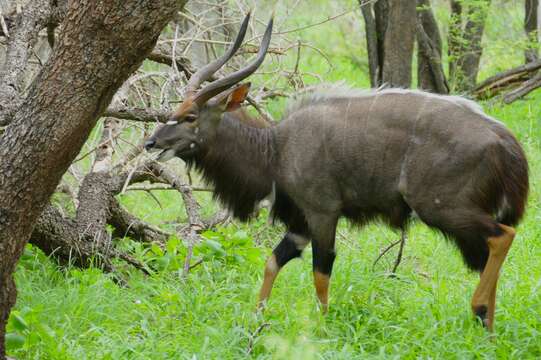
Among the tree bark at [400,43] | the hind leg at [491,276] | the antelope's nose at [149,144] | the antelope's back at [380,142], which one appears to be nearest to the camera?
the hind leg at [491,276]

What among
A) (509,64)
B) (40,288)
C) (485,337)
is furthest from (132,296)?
(509,64)

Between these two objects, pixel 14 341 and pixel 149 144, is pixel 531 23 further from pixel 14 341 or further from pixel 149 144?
pixel 14 341

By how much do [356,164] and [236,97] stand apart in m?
0.88

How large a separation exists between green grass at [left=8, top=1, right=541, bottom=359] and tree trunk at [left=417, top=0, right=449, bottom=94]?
4.07 meters

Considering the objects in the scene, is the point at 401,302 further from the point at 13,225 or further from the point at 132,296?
the point at 13,225

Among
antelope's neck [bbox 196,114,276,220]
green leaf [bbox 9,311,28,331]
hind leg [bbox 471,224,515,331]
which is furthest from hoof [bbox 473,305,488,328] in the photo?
green leaf [bbox 9,311,28,331]

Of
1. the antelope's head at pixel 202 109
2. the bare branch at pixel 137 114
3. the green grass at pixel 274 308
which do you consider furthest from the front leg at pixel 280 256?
the bare branch at pixel 137 114

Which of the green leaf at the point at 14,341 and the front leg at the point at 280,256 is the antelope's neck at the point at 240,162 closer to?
the front leg at the point at 280,256

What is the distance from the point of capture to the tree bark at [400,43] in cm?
850

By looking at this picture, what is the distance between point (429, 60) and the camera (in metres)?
10.0

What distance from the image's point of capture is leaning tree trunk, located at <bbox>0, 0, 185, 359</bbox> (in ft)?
10.8

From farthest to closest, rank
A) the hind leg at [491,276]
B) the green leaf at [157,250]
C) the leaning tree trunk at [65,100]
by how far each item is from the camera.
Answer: the green leaf at [157,250] < the hind leg at [491,276] < the leaning tree trunk at [65,100]

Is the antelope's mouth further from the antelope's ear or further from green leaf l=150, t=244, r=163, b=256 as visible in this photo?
green leaf l=150, t=244, r=163, b=256

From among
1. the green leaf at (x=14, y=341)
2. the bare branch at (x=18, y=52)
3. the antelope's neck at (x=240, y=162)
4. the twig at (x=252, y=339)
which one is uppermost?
the bare branch at (x=18, y=52)
